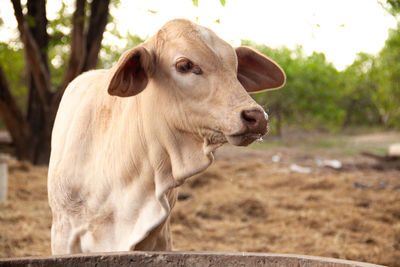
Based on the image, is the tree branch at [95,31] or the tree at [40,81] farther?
the tree branch at [95,31]

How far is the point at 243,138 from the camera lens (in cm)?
208

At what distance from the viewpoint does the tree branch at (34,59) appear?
7137mm

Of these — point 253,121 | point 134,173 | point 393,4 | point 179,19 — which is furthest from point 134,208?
point 393,4

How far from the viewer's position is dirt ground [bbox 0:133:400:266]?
4.60 metres

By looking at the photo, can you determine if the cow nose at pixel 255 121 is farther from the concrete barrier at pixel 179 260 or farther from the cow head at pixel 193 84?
the concrete barrier at pixel 179 260

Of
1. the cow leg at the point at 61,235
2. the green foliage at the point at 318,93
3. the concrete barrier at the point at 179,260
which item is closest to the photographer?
the concrete barrier at the point at 179,260

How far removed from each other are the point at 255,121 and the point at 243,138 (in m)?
0.09

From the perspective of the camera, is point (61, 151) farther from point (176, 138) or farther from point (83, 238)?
point (176, 138)

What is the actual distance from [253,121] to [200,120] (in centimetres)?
26

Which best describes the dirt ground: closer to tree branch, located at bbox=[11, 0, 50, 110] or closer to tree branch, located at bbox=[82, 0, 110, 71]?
tree branch, located at bbox=[11, 0, 50, 110]

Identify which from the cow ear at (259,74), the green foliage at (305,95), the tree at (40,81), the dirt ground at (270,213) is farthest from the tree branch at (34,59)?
the green foliage at (305,95)

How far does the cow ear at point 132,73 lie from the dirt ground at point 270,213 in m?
2.34

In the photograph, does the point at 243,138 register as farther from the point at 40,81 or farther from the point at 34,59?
the point at 40,81

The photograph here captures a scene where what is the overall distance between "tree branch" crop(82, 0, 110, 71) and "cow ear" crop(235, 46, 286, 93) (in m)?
5.22
